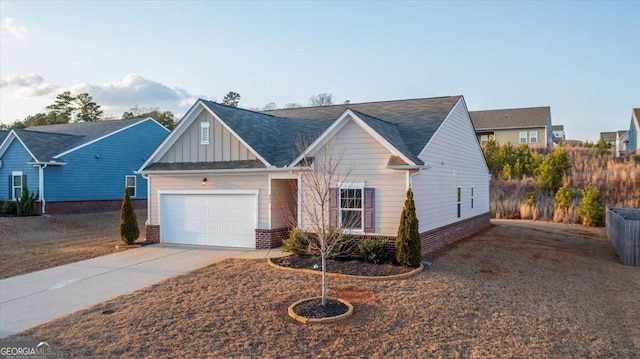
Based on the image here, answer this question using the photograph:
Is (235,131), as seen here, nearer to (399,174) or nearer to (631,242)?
(399,174)

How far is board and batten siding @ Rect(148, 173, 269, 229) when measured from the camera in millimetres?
14953

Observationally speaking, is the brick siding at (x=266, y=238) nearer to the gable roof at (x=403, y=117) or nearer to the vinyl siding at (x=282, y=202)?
the vinyl siding at (x=282, y=202)

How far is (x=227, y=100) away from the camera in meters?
60.6

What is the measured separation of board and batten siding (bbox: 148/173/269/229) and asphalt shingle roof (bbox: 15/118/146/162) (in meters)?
11.3

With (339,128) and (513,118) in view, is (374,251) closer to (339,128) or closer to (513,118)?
(339,128)

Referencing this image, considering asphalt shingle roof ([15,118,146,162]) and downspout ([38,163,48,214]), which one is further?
asphalt shingle roof ([15,118,146,162])

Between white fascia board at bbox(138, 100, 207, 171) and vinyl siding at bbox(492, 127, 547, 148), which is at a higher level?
vinyl siding at bbox(492, 127, 547, 148)

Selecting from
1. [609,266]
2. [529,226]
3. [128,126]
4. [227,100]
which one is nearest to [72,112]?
[227,100]

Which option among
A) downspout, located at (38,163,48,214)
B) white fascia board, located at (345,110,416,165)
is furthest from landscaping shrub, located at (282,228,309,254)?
downspout, located at (38,163,48,214)

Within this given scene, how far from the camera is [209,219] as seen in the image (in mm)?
15875

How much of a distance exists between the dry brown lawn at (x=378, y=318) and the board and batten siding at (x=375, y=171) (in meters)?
2.13

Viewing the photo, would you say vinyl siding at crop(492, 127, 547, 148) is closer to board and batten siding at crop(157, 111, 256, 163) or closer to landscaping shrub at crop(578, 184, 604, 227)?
landscaping shrub at crop(578, 184, 604, 227)

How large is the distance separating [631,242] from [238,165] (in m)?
12.8

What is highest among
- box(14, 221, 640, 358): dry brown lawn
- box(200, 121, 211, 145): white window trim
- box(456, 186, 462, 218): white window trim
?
box(200, 121, 211, 145): white window trim
